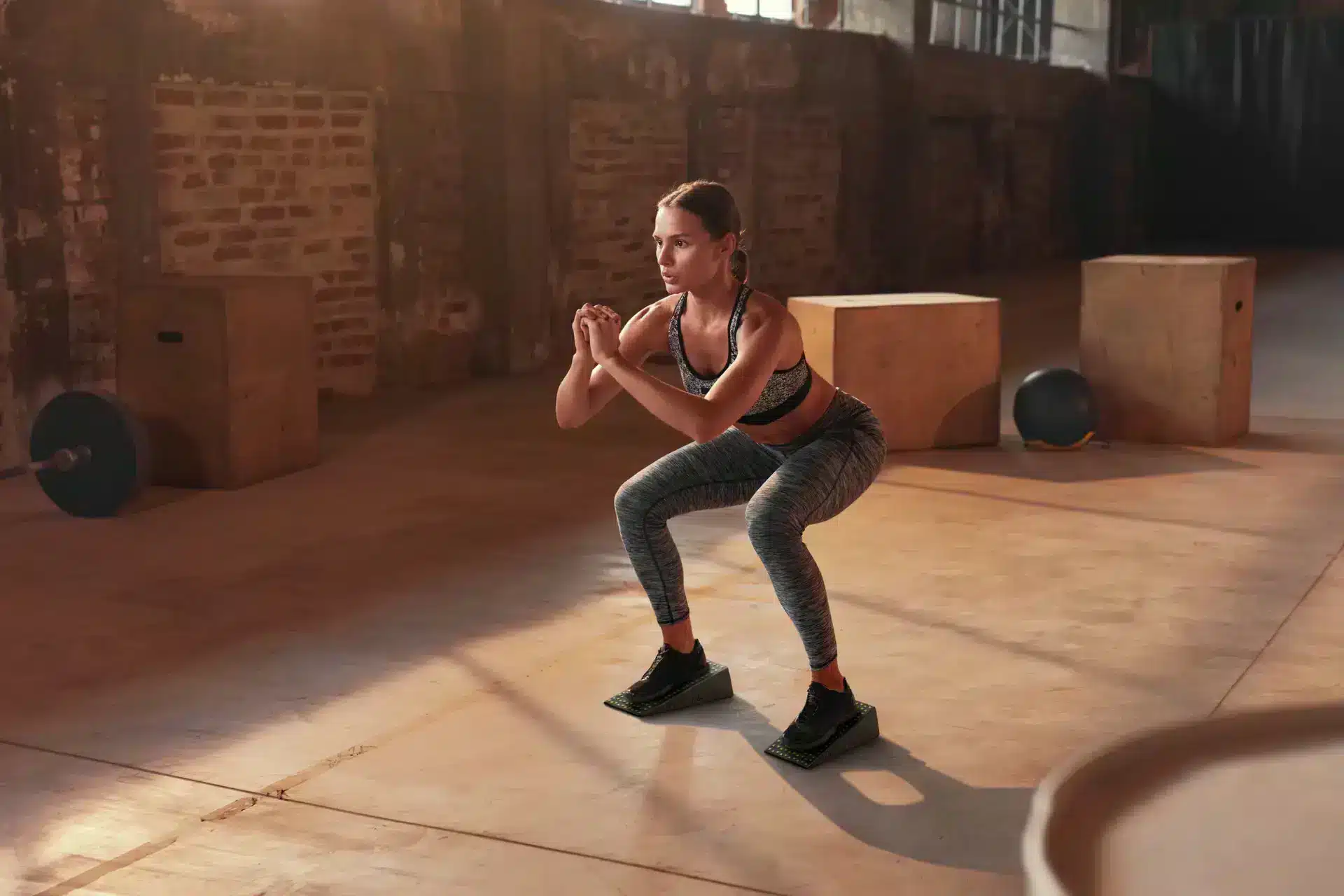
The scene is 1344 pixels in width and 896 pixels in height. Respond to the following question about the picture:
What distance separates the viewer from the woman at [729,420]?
3629 millimetres

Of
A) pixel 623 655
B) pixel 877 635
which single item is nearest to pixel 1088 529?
pixel 877 635

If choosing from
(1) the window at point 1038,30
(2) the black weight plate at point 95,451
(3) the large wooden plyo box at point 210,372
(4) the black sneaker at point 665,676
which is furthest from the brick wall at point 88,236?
(1) the window at point 1038,30

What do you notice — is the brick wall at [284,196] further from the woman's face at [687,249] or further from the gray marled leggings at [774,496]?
the woman's face at [687,249]

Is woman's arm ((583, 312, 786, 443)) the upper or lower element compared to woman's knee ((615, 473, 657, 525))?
upper

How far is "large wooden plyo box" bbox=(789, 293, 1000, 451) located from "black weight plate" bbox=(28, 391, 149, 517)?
3.07 metres

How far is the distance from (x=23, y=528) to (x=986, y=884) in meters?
4.61

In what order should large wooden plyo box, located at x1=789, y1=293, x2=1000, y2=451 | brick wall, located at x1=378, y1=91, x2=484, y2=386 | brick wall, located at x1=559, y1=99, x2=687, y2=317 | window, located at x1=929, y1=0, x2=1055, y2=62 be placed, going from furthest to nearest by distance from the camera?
1. window, located at x1=929, y1=0, x2=1055, y2=62
2. brick wall, located at x1=559, y1=99, x2=687, y2=317
3. brick wall, located at x1=378, y1=91, x2=484, y2=386
4. large wooden plyo box, located at x1=789, y1=293, x2=1000, y2=451

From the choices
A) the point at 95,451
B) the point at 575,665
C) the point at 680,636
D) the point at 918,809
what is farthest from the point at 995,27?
the point at 918,809

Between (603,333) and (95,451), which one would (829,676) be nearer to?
(603,333)

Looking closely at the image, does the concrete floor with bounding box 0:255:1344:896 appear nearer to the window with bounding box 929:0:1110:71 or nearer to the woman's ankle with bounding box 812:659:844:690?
the woman's ankle with bounding box 812:659:844:690

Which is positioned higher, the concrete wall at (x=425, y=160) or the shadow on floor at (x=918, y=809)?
the concrete wall at (x=425, y=160)

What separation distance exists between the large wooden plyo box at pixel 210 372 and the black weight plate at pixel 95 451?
1.44 feet

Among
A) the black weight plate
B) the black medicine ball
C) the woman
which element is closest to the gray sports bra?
the woman

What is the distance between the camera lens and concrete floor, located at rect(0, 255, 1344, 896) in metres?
3.29
